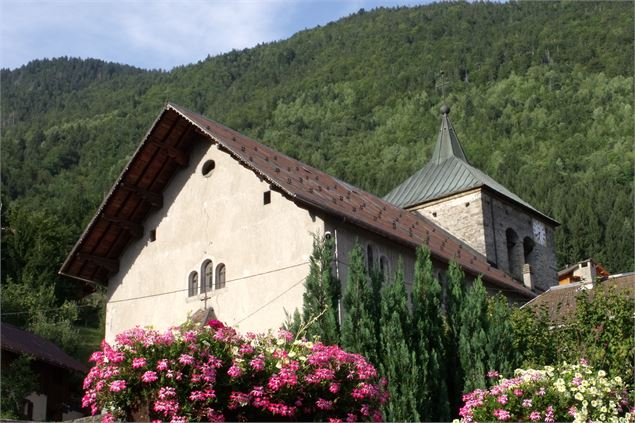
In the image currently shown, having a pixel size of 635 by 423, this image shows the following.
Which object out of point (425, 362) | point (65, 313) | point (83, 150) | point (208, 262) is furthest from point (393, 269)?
point (83, 150)

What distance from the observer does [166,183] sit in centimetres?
2780

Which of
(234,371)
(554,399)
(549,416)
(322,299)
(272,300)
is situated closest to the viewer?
(234,371)

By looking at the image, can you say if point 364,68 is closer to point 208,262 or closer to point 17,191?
point 17,191

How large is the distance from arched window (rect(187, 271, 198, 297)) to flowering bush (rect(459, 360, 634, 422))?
12703mm

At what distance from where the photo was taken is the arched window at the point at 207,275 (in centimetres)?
2615

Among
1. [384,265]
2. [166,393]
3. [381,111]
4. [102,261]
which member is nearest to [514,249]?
[384,265]

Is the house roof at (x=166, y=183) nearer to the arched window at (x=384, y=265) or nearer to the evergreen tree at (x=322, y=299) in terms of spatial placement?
the arched window at (x=384, y=265)

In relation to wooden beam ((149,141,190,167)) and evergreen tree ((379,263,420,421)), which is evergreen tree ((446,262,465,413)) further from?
wooden beam ((149,141,190,167))

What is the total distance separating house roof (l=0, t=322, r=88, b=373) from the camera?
29.1 m

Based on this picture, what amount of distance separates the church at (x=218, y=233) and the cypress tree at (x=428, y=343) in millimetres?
3613

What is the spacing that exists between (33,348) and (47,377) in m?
1.07

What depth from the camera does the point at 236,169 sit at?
26203 millimetres

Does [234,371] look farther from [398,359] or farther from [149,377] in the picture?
[398,359]

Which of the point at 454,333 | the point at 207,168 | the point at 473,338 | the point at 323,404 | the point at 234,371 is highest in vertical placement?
the point at 207,168
